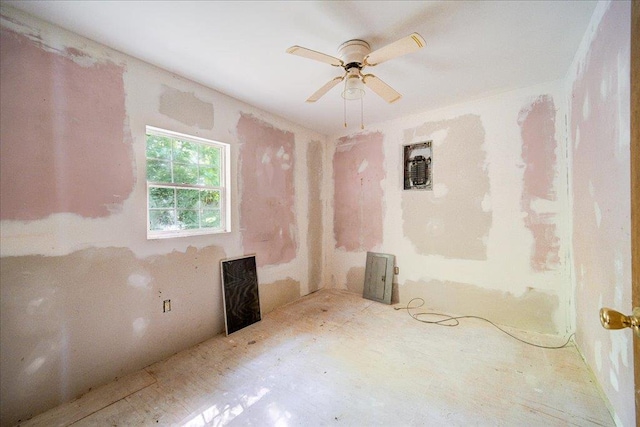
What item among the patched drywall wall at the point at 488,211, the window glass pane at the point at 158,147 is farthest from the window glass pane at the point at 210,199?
the patched drywall wall at the point at 488,211

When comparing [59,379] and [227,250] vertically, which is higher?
[227,250]

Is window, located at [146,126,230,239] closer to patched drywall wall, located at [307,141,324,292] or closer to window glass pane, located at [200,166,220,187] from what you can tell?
window glass pane, located at [200,166,220,187]

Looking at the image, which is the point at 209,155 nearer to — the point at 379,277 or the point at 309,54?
the point at 309,54

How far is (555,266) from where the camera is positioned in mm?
2627

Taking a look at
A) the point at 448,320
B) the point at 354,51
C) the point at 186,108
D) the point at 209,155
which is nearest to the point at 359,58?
the point at 354,51

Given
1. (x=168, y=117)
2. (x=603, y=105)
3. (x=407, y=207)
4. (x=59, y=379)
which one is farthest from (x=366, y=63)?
(x=59, y=379)

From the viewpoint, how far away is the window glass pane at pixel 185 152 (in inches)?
99.3

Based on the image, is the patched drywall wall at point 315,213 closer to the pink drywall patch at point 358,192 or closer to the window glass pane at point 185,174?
the pink drywall patch at point 358,192

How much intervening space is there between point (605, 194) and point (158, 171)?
11.4ft

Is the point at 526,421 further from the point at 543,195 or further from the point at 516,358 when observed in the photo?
the point at 543,195

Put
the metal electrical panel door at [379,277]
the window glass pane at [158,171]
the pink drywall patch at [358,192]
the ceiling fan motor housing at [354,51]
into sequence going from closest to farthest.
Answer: the ceiling fan motor housing at [354,51] → the window glass pane at [158,171] → the metal electrical panel door at [379,277] → the pink drywall patch at [358,192]

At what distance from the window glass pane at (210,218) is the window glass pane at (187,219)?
0.08 metres

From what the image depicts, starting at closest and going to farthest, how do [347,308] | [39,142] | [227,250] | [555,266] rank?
[39,142]
[555,266]
[227,250]
[347,308]

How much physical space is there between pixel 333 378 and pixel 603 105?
8.97 feet
